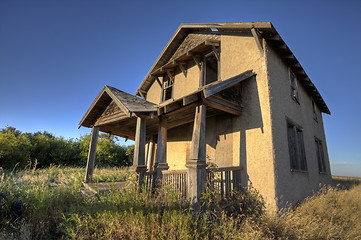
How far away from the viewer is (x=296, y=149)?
22.8ft

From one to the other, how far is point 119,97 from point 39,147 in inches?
→ 513

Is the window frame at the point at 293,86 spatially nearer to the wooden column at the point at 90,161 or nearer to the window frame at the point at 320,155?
the window frame at the point at 320,155

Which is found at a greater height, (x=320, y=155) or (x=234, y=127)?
(x=234, y=127)

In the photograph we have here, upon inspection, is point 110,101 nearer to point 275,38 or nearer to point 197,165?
point 197,165

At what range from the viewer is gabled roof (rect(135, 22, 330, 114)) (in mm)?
6391

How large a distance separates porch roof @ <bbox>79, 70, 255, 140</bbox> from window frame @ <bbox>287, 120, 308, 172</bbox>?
7.87 ft

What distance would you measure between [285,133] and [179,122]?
3.97 metres

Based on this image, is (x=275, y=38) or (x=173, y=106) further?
(x=275, y=38)

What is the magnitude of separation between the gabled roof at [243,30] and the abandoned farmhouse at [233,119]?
40mm

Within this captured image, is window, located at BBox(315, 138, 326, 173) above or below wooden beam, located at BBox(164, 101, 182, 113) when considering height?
below

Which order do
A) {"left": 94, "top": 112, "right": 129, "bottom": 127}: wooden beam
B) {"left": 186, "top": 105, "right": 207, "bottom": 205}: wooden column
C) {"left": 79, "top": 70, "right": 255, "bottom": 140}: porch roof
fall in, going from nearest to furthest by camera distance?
{"left": 186, "top": 105, "right": 207, "bottom": 205}: wooden column, {"left": 79, "top": 70, "right": 255, "bottom": 140}: porch roof, {"left": 94, "top": 112, "right": 129, "bottom": 127}: wooden beam

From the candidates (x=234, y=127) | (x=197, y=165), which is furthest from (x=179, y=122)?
(x=197, y=165)

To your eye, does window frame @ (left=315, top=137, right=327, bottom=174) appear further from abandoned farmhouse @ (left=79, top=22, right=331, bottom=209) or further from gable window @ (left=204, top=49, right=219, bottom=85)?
gable window @ (left=204, top=49, right=219, bottom=85)

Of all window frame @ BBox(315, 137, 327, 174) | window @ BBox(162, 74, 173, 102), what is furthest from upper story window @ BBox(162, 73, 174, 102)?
window frame @ BBox(315, 137, 327, 174)
